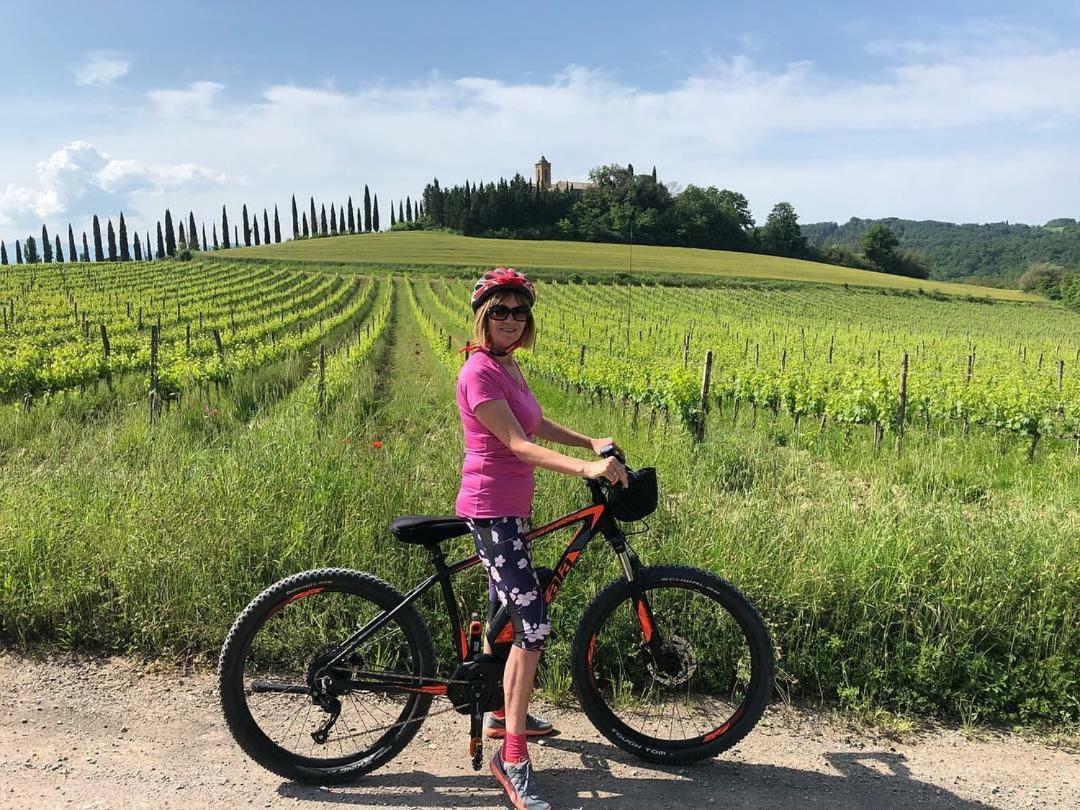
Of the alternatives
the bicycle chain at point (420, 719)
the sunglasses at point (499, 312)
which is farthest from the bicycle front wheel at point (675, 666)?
the sunglasses at point (499, 312)

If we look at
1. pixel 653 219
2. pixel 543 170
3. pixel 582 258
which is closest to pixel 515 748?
pixel 582 258

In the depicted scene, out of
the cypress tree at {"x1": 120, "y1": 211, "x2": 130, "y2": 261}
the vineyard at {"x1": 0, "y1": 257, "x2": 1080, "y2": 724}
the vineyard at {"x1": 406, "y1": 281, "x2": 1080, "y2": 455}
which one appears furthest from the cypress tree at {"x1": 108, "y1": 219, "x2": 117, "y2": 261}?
the vineyard at {"x1": 0, "y1": 257, "x2": 1080, "y2": 724}

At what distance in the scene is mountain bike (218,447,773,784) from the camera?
9.54 ft

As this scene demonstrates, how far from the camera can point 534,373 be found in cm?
2030

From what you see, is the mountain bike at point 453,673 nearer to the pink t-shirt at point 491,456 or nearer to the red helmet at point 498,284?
the pink t-shirt at point 491,456

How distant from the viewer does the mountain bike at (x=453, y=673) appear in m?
2.91

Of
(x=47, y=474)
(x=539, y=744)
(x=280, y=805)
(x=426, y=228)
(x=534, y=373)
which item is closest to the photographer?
(x=280, y=805)

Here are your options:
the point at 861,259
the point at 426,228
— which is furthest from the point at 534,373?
the point at 426,228

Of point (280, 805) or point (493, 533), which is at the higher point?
point (493, 533)

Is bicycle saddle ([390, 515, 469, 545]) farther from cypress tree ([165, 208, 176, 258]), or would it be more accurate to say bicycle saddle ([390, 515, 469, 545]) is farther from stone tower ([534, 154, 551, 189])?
stone tower ([534, 154, 551, 189])

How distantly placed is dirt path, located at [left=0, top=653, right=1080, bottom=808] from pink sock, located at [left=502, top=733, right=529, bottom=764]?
0.18m

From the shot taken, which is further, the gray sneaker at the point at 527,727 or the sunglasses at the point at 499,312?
the gray sneaker at the point at 527,727

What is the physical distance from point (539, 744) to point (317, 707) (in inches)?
40.9

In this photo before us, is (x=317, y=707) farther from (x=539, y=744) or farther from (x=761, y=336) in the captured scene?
(x=761, y=336)
